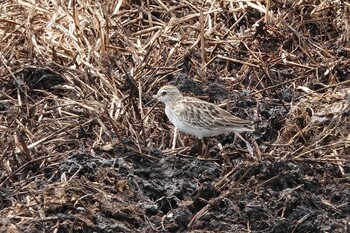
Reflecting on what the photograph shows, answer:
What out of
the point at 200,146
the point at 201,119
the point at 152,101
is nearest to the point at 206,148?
the point at 200,146

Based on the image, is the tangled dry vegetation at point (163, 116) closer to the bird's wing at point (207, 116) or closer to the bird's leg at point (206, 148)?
the bird's leg at point (206, 148)

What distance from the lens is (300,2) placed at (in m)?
11.2

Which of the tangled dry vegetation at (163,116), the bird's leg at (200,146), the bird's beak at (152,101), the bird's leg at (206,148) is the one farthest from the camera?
the bird's beak at (152,101)

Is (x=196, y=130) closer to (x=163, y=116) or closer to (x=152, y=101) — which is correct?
(x=152, y=101)

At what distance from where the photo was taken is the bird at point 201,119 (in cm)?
841

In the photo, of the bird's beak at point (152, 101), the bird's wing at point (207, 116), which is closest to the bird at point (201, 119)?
the bird's wing at point (207, 116)

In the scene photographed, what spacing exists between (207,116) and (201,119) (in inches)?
2.7

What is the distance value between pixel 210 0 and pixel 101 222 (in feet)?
15.7

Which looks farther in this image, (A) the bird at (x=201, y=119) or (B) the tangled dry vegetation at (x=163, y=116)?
(A) the bird at (x=201, y=119)

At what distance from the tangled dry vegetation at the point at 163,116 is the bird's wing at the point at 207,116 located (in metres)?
0.22

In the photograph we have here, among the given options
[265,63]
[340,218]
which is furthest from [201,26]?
[340,218]

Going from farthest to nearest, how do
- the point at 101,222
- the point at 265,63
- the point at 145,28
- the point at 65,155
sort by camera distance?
A: the point at 145,28, the point at 265,63, the point at 65,155, the point at 101,222

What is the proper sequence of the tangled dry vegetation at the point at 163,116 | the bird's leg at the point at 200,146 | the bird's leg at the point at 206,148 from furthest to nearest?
the bird's leg at the point at 200,146 → the bird's leg at the point at 206,148 → the tangled dry vegetation at the point at 163,116

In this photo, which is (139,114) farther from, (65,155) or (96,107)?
(65,155)
